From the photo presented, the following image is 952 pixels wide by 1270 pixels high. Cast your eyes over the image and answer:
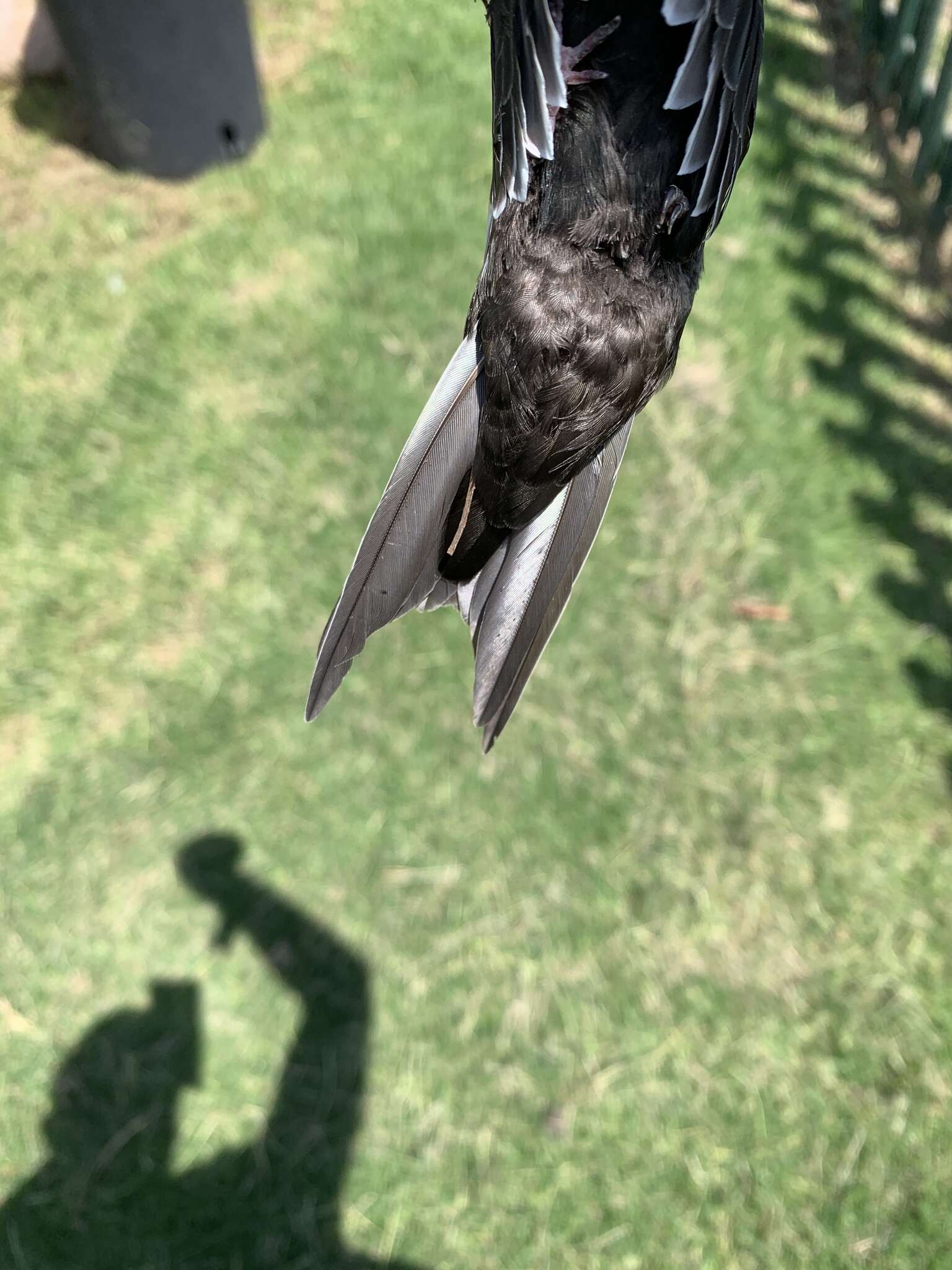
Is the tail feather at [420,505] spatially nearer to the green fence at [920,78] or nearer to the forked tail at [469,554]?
the forked tail at [469,554]

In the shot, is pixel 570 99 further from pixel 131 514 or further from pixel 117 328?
pixel 117 328

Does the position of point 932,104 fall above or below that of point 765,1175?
above

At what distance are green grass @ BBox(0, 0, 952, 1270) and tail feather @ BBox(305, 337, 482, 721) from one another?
1.51 meters

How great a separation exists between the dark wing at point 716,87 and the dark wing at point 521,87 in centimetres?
16

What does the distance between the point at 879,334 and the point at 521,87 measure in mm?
3312

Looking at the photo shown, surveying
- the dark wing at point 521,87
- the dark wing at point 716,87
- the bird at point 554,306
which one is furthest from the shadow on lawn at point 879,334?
the dark wing at point 521,87

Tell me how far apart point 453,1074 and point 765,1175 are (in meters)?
0.98

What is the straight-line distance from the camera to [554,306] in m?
1.44

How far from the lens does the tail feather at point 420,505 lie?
65.6 inches

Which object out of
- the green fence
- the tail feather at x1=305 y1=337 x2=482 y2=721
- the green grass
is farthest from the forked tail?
the green fence

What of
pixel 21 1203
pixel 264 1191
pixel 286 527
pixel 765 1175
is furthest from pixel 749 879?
pixel 21 1203

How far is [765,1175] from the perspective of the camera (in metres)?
2.66

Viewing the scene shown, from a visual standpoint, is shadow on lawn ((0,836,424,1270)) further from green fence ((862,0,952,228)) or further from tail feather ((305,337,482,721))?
green fence ((862,0,952,228))

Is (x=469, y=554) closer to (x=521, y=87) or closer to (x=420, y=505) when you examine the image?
(x=420, y=505)
